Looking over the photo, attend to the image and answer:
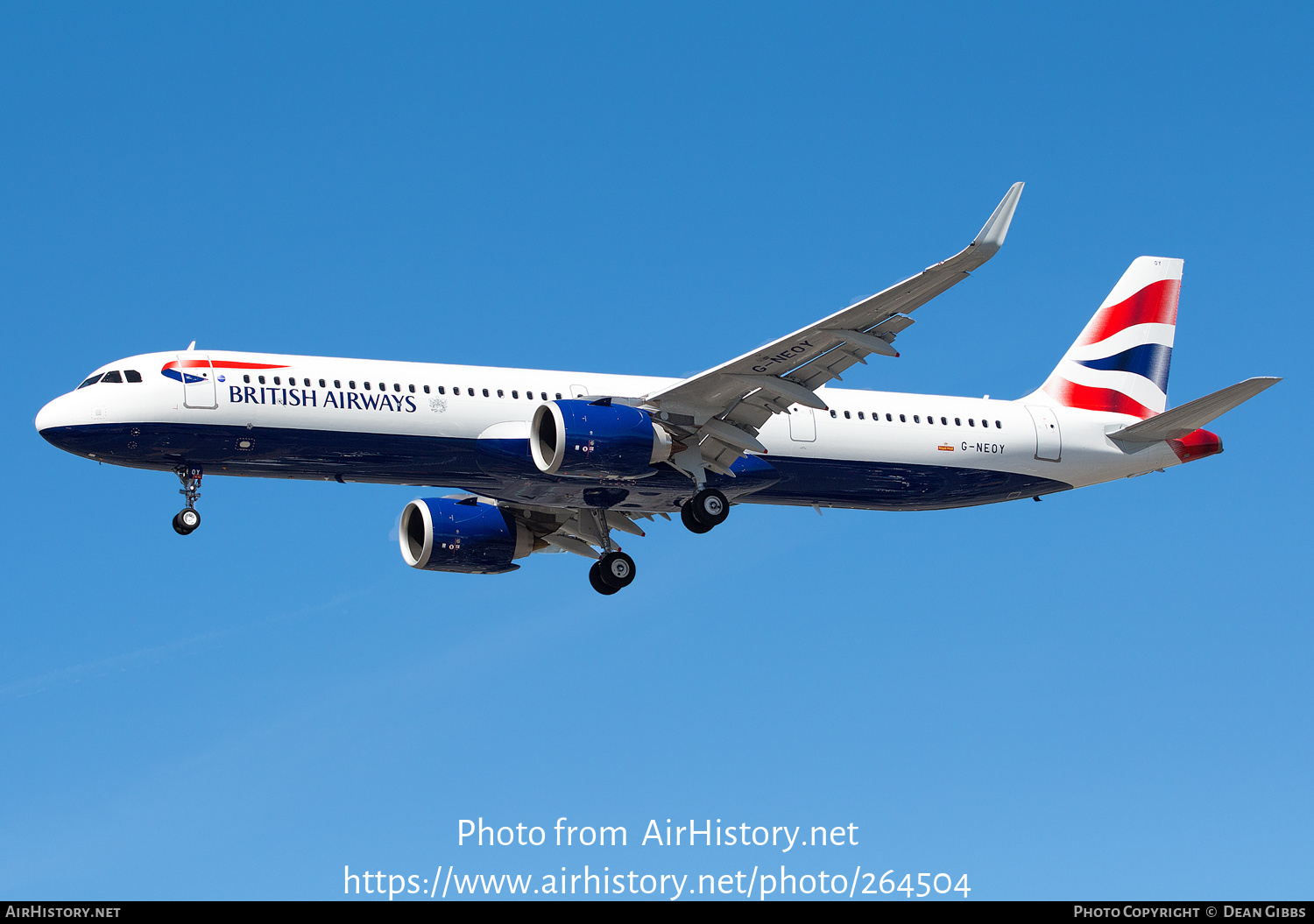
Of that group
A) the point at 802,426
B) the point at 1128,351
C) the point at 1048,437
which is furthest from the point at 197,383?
the point at 1128,351

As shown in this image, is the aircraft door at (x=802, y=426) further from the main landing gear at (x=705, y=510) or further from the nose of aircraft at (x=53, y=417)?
the nose of aircraft at (x=53, y=417)

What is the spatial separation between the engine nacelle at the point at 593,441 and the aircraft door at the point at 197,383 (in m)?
6.88

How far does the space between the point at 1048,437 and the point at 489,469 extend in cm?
1464

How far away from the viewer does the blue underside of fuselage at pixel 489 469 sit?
35.5m

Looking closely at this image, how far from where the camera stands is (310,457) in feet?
118

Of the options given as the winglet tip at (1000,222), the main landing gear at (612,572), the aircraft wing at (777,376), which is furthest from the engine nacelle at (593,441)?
the winglet tip at (1000,222)

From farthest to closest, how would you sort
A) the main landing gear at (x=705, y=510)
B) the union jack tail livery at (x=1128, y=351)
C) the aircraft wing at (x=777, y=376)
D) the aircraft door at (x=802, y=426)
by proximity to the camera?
the union jack tail livery at (x=1128, y=351)
the aircraft door at (x=802, y=426)
the main landing gear at (x=705, y=510)
the aircraft wing at (x=777, y=376)

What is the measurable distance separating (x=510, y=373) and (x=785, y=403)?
20.8 ft

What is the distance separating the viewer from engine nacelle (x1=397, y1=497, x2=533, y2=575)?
42.3 m

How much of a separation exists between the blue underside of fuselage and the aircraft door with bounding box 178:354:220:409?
534 mm

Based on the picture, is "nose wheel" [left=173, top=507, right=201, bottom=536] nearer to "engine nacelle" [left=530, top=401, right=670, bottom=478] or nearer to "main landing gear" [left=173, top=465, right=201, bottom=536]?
"main landing gear" [left=173, top=465, right=201, bottom=536]
